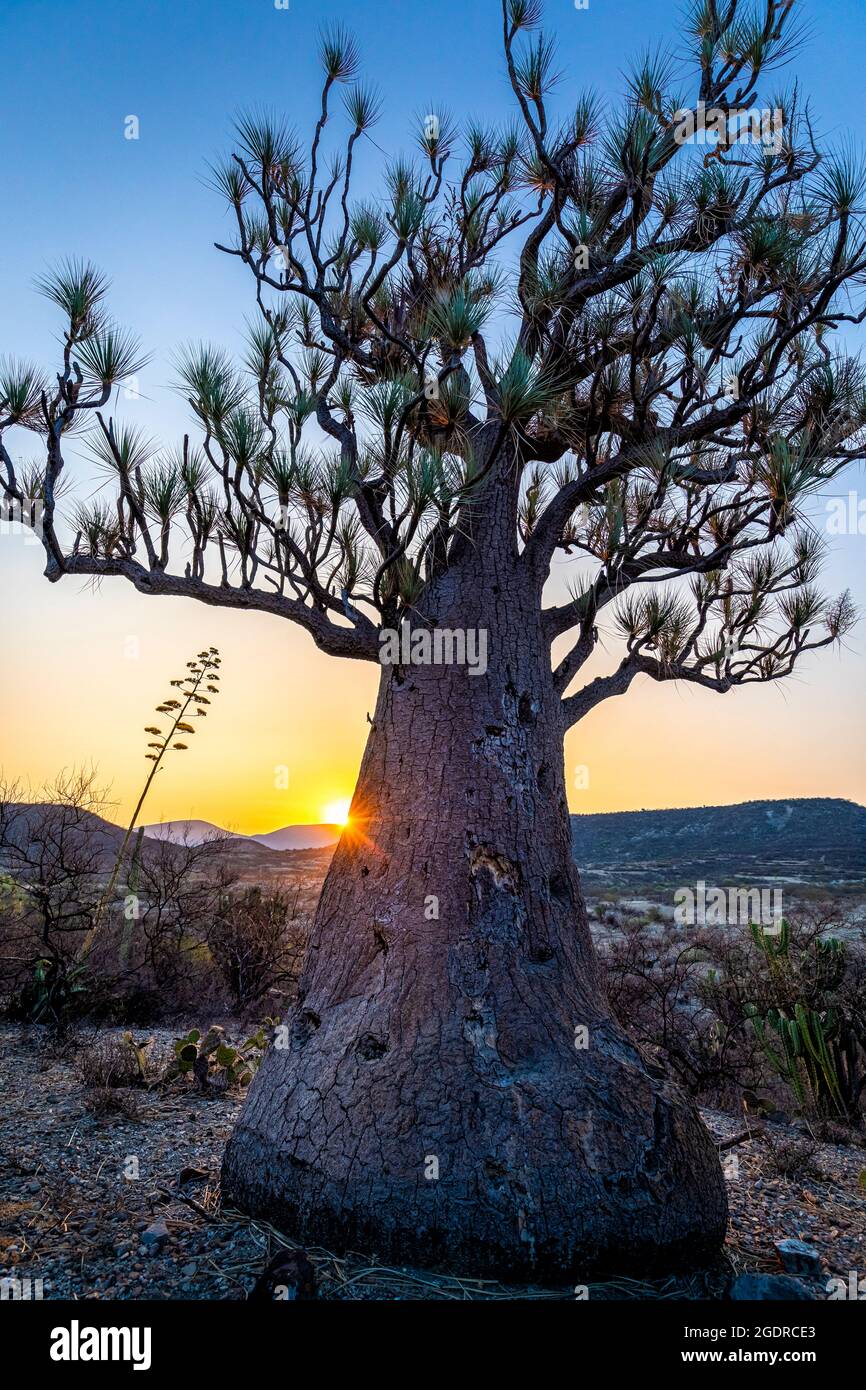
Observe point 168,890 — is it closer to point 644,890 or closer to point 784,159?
point 784,159

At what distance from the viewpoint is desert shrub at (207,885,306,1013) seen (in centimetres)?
838

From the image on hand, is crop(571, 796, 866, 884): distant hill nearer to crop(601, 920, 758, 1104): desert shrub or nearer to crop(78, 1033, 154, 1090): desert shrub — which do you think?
crop(601, 920, 758, 1104): desert shrub

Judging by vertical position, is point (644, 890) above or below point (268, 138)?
below

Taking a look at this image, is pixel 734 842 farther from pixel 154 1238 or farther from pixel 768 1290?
pixel 154 1238

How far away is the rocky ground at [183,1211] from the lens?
3021mm

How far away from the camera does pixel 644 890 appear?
75.9 ft

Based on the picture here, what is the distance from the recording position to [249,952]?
8.45 m

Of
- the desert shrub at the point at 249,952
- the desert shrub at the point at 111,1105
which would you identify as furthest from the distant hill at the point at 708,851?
the desert shrub at the point at 111,1105

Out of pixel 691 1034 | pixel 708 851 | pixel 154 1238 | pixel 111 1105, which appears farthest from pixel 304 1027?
pixel 708 851

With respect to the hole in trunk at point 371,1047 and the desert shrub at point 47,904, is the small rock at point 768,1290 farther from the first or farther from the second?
the desert shrub at point 47,904

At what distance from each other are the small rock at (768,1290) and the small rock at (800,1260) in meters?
0.37

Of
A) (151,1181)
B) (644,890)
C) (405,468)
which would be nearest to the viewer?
(405,468)

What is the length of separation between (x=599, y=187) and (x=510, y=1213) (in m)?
5.14

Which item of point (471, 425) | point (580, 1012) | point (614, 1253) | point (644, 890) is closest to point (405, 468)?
point (471, 425)
